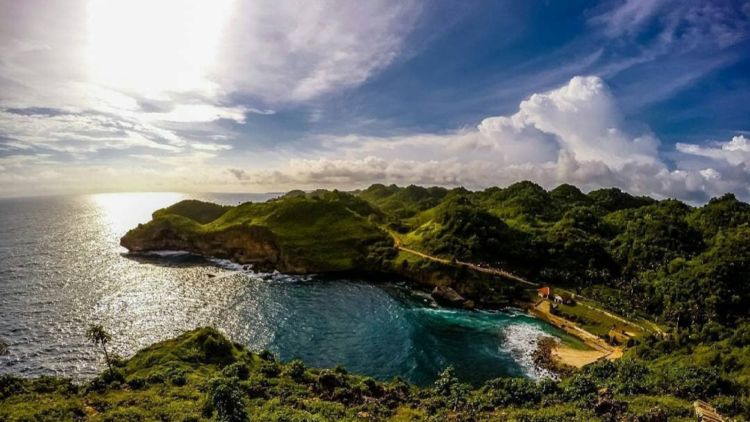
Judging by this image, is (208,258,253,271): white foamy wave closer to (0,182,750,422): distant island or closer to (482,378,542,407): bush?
(0,182,750,422): distant island

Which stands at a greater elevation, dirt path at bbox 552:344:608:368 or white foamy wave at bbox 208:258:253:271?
white foamy wave at bbox 208:258:253:271

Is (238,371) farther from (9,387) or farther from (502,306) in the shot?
(502,306)

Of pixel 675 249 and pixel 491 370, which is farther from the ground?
pixel 675 249

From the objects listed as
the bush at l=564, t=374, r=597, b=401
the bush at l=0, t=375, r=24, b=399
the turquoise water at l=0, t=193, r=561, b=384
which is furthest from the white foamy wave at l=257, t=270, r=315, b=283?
the bush at l=564, t=374, r=597, b=401

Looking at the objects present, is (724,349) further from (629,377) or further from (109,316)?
(109,316)

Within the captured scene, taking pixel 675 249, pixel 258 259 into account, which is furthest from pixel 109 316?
pixel 675 249

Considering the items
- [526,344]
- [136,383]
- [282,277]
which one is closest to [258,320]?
[282,277]
